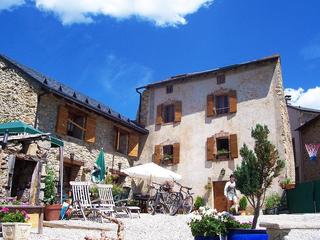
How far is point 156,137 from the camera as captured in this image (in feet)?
59.8

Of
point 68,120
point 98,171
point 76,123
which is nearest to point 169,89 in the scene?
point 76,123

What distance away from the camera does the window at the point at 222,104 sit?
16.9m

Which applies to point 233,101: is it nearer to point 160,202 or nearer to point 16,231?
point 160,202

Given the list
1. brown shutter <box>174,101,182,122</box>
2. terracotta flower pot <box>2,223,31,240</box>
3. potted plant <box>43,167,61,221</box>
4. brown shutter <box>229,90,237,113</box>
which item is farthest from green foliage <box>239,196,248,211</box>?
terracotta flower pot <box>2,223,31,240</box>

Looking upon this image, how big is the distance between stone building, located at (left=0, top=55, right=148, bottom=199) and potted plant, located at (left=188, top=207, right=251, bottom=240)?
22.0ft

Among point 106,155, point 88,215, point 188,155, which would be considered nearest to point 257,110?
point 188,155

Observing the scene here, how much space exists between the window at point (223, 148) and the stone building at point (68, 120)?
3970 mm

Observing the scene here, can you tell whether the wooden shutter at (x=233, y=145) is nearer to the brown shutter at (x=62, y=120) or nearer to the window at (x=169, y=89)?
the window at (x=169, y=89)

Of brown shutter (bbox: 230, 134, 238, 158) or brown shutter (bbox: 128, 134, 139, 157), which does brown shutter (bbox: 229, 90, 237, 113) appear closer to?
brown shutter (bbox: 230, 134, 238, 158)

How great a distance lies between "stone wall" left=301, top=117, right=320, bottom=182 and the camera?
17.4 meters

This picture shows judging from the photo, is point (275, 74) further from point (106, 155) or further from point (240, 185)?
point (240, 185)

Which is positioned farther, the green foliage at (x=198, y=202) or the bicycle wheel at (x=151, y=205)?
the green foliage at (x=198, y=202)

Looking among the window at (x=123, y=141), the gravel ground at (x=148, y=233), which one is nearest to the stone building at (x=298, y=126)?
the window at (x=123, y=141)

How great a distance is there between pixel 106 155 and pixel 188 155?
152 inches
